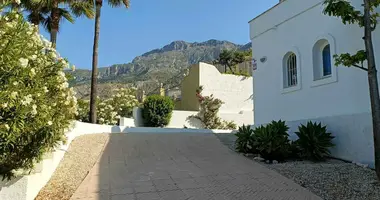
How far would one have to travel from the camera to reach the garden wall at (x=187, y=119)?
23.4 meters

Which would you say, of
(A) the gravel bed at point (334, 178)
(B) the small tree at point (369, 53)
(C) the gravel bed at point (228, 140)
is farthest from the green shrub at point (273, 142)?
(B) the small tree at point (369, 53)

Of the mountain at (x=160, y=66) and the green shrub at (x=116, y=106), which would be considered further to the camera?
the mountain at (x=160, y=66)

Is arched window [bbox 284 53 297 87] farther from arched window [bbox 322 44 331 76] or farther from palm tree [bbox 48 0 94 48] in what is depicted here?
palm tree [bbox 48 0 94 48]

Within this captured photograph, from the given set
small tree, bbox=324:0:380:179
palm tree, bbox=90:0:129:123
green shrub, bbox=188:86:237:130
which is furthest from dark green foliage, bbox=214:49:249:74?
small tree, bbox=324:0:380:179

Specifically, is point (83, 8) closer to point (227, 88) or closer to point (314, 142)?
point (227, 88)

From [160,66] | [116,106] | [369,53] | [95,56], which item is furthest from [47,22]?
[160,66]

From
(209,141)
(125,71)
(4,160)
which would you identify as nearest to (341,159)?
(209,141)

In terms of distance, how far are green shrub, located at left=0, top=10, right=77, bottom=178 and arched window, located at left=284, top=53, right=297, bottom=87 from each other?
30.3 ft

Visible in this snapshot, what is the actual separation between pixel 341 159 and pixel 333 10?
15.3ft

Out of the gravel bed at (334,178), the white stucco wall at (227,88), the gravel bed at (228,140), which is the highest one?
the white stucco wall at (227,88)

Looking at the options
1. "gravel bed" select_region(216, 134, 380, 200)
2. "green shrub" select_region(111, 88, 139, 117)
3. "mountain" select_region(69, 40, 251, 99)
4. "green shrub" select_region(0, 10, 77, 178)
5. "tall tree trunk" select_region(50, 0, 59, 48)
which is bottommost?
"gravel bed" select_region(216, 134, 380, 200)

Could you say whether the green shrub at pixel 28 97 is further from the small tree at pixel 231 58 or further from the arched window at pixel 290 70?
the small tree at pixel 231 58

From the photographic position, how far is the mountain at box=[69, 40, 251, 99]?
4690 cm

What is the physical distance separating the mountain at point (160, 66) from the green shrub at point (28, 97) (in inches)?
1072
